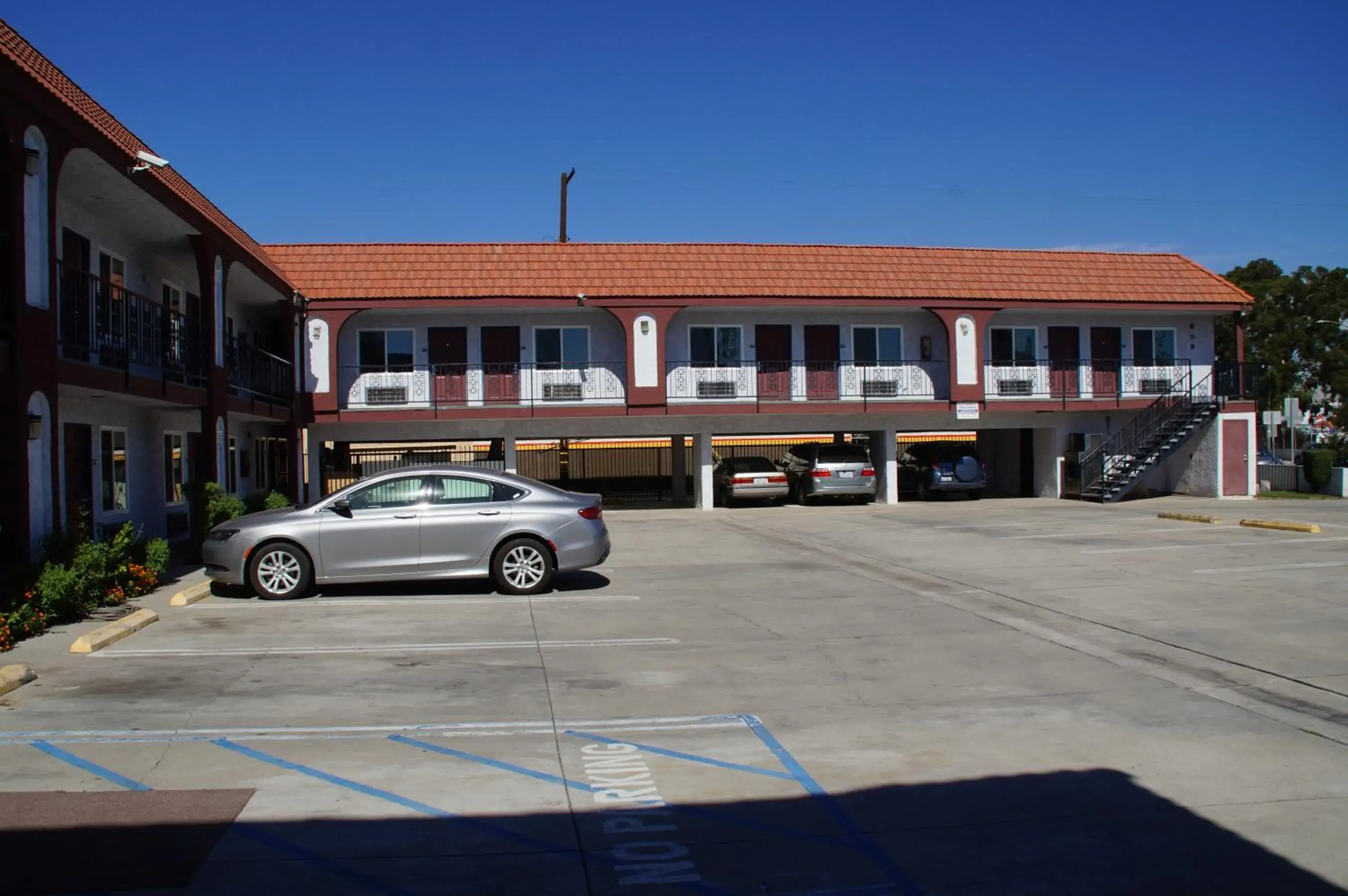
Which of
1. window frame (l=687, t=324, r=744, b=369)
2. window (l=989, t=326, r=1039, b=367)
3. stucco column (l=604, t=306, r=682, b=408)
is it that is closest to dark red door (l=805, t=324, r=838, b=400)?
window frame (l=687, t=324, r=744, b=369)

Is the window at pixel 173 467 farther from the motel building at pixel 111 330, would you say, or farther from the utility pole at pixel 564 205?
the utility pole at pixel 564 205

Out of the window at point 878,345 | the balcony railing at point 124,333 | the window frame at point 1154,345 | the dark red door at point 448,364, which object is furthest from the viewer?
the window frame at point 1154,345

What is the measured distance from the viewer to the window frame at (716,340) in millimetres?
30250

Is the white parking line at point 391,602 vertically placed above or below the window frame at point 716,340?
below

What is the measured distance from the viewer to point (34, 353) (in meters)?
11.5

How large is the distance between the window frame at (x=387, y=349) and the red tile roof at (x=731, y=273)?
127 cm

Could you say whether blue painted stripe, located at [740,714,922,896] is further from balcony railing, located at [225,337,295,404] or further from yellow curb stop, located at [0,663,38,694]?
balcony railing, located at [225,337,295,404]

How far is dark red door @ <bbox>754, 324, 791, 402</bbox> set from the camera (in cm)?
3009

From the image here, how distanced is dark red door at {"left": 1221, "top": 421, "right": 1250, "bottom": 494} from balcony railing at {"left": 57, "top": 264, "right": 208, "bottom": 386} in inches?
1007

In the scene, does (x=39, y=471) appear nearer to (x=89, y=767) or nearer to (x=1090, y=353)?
(x=89, y=767)

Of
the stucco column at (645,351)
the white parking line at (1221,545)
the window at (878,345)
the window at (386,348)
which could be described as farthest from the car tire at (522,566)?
the window at (878,345)

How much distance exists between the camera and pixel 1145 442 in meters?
30.5

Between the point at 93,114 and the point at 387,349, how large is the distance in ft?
50.4

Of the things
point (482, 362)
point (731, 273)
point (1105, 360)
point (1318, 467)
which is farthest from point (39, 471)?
point (1318, 467)
